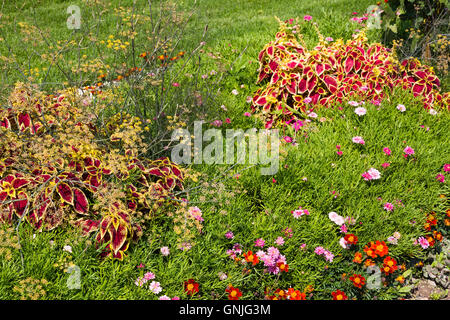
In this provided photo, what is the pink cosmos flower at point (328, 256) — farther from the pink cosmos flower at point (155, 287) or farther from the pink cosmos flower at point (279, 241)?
the pink cosmos flower at point (155, 287)

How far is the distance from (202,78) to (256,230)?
2210 mm

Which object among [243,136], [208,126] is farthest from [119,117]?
[243,136]

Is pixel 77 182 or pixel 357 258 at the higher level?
pixel 77 182

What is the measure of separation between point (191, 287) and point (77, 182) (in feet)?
2.91

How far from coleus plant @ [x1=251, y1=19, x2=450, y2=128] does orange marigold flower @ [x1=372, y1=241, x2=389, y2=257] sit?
1.43 metres

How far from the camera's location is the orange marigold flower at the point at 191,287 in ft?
6.59

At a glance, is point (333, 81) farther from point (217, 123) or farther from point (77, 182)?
point (77, 182)

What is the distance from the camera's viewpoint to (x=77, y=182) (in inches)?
88.7

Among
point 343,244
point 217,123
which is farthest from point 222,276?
point 217,123

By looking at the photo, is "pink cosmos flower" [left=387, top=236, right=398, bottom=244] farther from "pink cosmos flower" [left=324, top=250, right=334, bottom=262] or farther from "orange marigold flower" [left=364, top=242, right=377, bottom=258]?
"pink cosmos flower" [left=324, top=250, right=334, bottom=262]

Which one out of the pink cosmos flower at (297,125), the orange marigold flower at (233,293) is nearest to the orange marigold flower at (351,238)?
the orange marigold flower at (233,293)

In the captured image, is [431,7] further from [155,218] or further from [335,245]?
[155,218]

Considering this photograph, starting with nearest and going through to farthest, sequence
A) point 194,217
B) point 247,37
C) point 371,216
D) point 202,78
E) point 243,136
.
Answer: point 194,217 → point 371,216 → point 243,136 → point 202,78 → point 247,37

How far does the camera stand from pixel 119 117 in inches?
114
